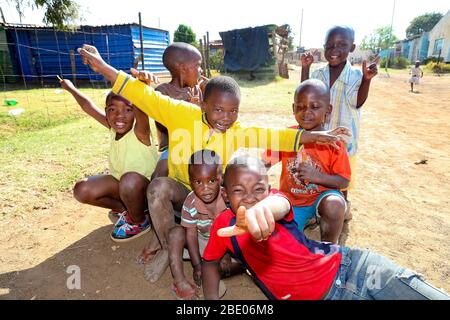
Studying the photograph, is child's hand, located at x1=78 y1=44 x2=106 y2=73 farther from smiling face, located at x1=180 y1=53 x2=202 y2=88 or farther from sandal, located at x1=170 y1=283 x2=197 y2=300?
sandal, located at x1=170 y1=283 x2=197 y2=300

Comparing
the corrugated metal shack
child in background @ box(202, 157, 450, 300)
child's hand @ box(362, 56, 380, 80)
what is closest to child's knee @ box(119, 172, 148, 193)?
child in background @ box(202, 157, 450, 300)

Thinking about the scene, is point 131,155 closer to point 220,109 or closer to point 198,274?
point 220,109

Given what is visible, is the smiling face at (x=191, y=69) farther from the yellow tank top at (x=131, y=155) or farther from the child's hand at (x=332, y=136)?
the child's hand at (x=332, y=136)

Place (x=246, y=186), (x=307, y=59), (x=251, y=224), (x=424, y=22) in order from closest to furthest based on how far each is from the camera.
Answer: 1. (x=251, y=224)
2. (x=246, y=186)
3. (x=307, y=59)
4. (x=424, y=22)

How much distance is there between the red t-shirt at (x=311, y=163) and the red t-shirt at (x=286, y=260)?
692 millimetres

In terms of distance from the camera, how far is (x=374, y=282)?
5.26 feet

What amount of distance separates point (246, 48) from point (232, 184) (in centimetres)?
1628

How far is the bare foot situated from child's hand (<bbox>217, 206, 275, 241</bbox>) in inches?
49.0

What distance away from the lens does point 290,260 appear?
1.61m

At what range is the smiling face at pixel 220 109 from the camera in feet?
6.58

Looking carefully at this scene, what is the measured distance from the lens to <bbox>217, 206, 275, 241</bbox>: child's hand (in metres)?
1.03

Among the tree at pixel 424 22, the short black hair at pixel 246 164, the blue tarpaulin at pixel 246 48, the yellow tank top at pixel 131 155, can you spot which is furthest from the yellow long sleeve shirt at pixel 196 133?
the tree at pixel 424 22

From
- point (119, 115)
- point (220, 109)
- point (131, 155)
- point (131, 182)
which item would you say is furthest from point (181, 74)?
point (131, 182)
